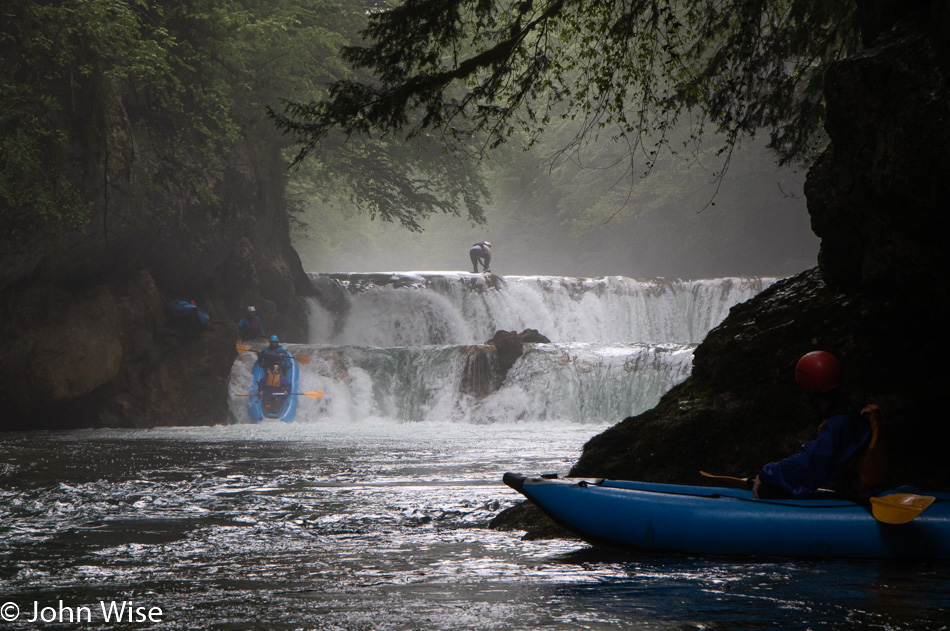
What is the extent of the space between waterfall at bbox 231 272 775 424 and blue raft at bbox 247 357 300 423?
0.50 m

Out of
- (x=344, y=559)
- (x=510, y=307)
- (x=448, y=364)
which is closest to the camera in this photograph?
(x=344, y=559)

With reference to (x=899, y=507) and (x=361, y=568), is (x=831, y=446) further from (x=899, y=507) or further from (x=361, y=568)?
(x=361, y=568)

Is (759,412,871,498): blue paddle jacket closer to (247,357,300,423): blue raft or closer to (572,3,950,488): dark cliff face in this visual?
(572,3,950,488): dark cliff face

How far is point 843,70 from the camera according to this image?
16.1 ft

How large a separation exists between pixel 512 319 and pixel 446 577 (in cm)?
2185

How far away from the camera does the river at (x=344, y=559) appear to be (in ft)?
11.7

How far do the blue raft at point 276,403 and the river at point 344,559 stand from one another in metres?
4.20

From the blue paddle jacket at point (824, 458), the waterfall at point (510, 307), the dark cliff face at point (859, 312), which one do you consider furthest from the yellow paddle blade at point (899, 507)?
the waterfall at point (510, 307)

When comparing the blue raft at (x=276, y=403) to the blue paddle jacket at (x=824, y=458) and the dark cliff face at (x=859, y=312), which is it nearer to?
the dark cliff face at (x=859, y=312)

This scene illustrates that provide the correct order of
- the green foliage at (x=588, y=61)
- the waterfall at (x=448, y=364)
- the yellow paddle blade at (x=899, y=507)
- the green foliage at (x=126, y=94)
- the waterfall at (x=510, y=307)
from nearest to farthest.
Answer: the yellow paddle blade at (x=899, y=507) < the green foliage at (x=588, y=61) < the green foliage at (x=126, y=94) < the waterfall at (x=448, y=364) < the waterfall at (x=510, y=307)

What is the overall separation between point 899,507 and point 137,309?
15144 millimetres

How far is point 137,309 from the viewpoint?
16.9m

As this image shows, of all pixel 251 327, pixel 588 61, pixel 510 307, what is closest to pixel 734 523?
pixel 588 61

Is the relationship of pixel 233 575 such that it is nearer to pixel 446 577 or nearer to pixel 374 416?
pixel 446 577
